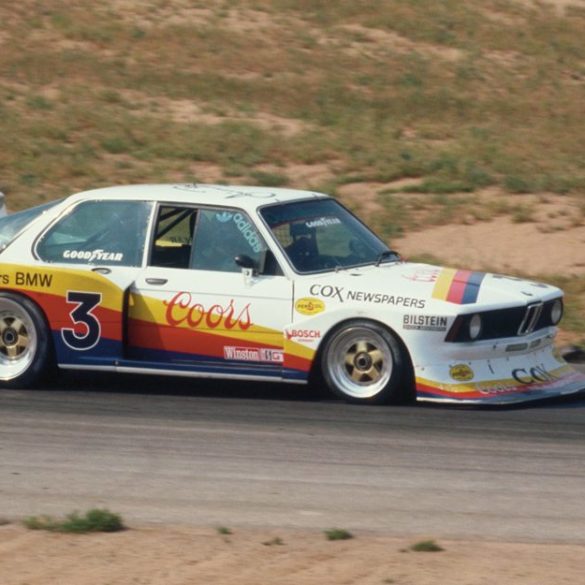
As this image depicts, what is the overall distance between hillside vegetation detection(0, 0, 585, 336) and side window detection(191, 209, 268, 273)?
727 centimetres

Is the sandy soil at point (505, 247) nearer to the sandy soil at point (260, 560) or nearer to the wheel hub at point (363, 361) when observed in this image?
the wheel hub at point (363, 361)

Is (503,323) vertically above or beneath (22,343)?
above

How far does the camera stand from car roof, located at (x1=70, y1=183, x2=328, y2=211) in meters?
9.77

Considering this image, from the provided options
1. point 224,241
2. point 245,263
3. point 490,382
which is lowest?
point 490,382

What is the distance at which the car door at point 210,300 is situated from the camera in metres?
9.38

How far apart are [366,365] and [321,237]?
109 cm

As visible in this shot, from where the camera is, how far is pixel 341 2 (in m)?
32.0

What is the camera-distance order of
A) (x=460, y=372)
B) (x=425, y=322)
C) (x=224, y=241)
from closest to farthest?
(x=425, y=322)
(x=460, y=372)
(x=224, y=241)

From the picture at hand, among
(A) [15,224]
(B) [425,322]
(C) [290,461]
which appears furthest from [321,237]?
(C) [290,461]

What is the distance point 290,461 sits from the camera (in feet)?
26.2

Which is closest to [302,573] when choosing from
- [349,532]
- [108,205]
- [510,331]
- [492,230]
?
[349,532]

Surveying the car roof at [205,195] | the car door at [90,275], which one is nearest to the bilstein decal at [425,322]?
the car roof at [205,195]

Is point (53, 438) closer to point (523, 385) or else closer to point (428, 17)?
point (523, 385)

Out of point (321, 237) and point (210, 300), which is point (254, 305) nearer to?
point (210, 300)
